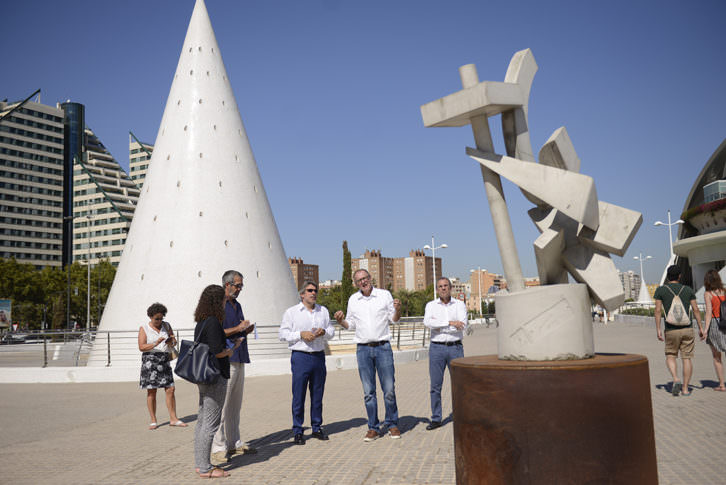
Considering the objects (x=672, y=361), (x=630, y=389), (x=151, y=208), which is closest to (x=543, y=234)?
(x=630, y=389)

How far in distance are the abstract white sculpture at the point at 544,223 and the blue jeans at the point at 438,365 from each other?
1.93 metres

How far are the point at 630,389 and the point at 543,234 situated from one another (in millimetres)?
1426

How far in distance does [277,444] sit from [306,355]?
0.98 metres

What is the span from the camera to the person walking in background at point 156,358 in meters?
7.13

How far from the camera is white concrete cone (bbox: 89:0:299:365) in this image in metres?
16.0

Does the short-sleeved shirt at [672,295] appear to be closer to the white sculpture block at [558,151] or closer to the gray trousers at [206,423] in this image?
the white sculpture block at [558,151]

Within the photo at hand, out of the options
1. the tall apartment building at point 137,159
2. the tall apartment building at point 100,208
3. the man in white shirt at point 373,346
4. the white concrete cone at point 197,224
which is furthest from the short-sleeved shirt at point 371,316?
the tall apartment building at point 137,159

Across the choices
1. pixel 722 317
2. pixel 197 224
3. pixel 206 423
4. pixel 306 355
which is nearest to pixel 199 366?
pixel 206 423

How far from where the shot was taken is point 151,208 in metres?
17.0

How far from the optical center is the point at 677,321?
7.56 metres

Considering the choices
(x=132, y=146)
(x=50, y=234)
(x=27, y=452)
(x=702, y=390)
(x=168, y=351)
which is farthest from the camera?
(x=132, y=146)

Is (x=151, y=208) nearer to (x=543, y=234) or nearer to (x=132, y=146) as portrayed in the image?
(x=543, y=234)

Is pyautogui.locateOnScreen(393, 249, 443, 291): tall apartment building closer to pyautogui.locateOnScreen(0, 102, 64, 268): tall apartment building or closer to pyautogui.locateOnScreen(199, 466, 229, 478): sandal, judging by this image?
pyautogui.locateOnScreen(0, 102, 64, 268): tall apartment building

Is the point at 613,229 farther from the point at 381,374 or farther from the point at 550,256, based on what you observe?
the point at 381,374
